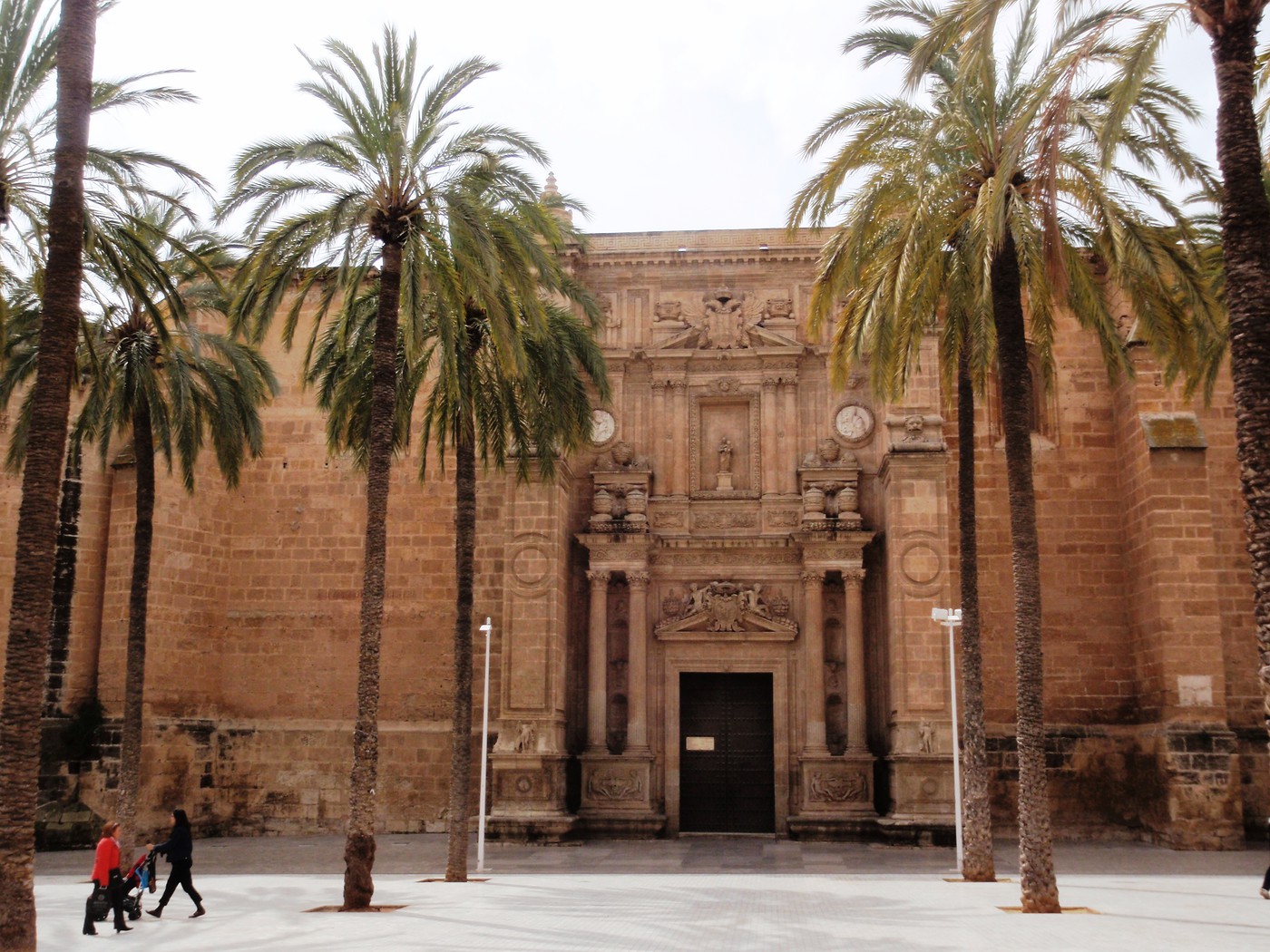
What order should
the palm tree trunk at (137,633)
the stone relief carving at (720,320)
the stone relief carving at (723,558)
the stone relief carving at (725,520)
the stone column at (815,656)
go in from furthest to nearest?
1. the stone relief carving at (720,320)
2. the stone relief carving at (725,520)
3. the stone relief carving at (723,558)
4. the stone column at (815,656)
5. the palm tree trunk at (137,633)

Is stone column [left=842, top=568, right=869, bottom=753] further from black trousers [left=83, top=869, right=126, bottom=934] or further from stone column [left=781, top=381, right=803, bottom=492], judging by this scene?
black trousers [left=83, top=869, right=126, bottom=934]

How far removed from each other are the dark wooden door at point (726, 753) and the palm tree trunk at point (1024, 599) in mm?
10243

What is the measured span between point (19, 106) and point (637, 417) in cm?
1281

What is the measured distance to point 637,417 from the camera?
24.4 m

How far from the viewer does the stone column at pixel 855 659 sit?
22.3 m

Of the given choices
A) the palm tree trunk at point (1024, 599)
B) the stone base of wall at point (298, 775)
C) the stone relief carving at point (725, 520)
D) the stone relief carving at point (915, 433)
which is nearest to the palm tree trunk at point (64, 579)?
the stone base of wall at point (298, 775)

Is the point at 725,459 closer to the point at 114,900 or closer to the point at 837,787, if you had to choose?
the point at 837,787

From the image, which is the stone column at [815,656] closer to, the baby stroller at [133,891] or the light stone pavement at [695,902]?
the light stone pavement at [695,902]

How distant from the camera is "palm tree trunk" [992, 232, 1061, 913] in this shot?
41.0ft

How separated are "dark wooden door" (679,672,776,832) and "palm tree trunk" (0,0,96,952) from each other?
563 inches

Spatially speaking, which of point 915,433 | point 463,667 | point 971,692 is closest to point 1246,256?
point 971,692

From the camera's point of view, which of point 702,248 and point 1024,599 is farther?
point 702,248

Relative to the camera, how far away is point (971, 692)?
1545cm

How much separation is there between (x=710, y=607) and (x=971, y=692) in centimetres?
845
